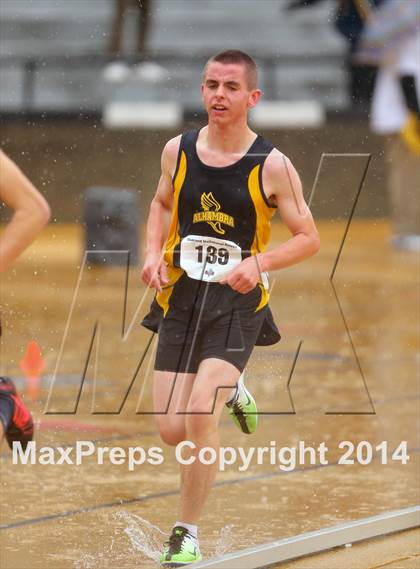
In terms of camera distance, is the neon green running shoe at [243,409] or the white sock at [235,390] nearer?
the white sock at [235,390]

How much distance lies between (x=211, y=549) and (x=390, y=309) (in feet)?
29.1

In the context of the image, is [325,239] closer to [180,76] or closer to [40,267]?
[40,267]

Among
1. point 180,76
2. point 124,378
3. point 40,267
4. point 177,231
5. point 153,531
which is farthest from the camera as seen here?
point 180,76

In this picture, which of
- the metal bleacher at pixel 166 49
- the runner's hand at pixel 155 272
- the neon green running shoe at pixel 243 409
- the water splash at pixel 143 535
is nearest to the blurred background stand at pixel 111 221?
the metal bleacher at pixel 166 49

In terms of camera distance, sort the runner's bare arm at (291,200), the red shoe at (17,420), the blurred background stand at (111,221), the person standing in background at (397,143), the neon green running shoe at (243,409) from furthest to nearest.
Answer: the blurred background stand at (111,221), the person standing in background at (397,143), the neon green running shoe at (243,409), the runner's bare arm at (291,200), the red shoe at (17,420)

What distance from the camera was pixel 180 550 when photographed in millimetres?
5469

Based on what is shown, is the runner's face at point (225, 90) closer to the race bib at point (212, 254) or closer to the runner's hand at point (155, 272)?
the race bib at point (212, 254)

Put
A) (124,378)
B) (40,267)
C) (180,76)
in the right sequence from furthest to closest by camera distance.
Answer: (180,76) → (40,267) → (124,378)

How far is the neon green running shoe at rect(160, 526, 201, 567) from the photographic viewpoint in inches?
215

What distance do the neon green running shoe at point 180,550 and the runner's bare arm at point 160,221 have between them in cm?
91

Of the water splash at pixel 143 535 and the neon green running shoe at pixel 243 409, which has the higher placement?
the neon green running shoe at pixel 243 409

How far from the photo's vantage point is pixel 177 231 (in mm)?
5457

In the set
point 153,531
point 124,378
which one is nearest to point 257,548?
point 153,531

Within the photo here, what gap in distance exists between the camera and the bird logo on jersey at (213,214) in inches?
209
